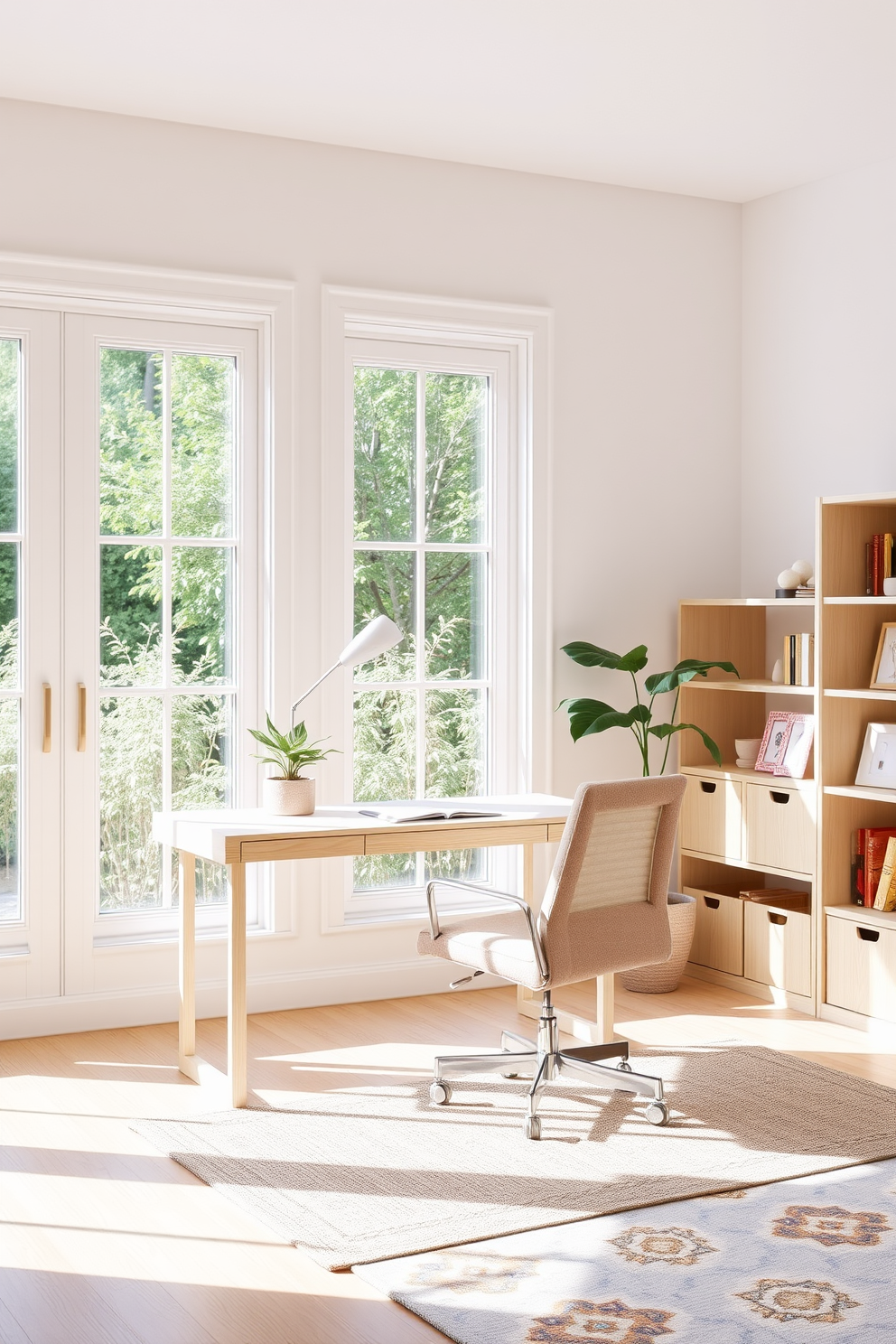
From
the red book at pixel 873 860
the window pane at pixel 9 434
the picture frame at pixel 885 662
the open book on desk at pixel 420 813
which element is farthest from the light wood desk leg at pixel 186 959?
the picture frame at pixel 885 662

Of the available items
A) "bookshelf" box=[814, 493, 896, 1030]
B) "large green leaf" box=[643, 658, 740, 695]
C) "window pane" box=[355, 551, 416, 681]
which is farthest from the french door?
"bookshelf" box=[814, 493, 896, 1030]

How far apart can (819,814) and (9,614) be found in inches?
105

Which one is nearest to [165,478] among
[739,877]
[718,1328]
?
[739,877]

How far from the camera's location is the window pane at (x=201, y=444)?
4.76 metres

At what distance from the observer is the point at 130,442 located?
468 cm

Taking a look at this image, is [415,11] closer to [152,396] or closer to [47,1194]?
[152,396]

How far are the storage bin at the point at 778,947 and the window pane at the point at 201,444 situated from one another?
7.46ft

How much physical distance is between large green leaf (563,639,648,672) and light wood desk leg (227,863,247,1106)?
173 cm

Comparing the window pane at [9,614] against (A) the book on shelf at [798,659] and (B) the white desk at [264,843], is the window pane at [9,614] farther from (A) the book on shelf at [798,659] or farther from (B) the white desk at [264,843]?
(A) the book on shelf at [798,659]

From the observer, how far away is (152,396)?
471cm

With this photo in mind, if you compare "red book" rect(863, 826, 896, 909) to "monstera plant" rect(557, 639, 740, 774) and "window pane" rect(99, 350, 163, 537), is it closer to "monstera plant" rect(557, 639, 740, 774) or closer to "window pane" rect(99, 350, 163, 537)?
"monstera plant" rect(557, 639, 740, 774)

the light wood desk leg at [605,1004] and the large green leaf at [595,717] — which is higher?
the large green leaf at [595,717]

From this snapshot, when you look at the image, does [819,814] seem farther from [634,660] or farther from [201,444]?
[201,444]

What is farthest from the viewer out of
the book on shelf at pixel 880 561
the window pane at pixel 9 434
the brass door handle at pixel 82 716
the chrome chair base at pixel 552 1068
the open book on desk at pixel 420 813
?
the book on shelf at pixel 880 561
